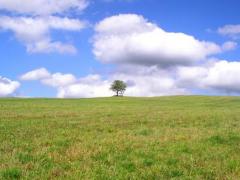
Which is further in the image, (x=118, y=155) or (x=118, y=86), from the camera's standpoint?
(x=118, y=86)

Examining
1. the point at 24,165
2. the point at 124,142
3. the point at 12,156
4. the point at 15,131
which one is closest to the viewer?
the point at 24,165

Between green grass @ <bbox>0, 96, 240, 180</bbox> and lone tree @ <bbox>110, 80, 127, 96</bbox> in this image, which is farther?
lone tree @ <bbox>110, 80, 127, 96</bbox>

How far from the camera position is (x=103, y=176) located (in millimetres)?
11500

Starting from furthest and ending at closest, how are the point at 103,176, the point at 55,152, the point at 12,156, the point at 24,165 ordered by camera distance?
the point at 55,152 < the point at 12,156 < the point at 24,165 < the point at 103,176

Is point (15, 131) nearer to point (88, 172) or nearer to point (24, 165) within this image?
point (24, 165)

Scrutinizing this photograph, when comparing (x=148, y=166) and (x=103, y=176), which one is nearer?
(x=103, y=176)

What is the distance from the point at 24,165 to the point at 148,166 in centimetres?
371

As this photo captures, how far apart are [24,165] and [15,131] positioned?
29.4 ft

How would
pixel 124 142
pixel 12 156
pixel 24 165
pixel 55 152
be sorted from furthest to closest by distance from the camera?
1. pixel 124 142
2. pixel 55 152
3. pixel 12 156
4. pixel 24 165

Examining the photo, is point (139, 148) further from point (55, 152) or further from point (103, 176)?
point (103, 176)

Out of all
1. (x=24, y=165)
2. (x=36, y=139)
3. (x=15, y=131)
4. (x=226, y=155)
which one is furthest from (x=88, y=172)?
(x=15, y=131)

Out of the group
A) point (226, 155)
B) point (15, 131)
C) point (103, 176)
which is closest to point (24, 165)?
point (103, 176)

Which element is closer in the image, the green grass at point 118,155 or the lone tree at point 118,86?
the green grass at point 118,155

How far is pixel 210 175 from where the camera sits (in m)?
11.9
